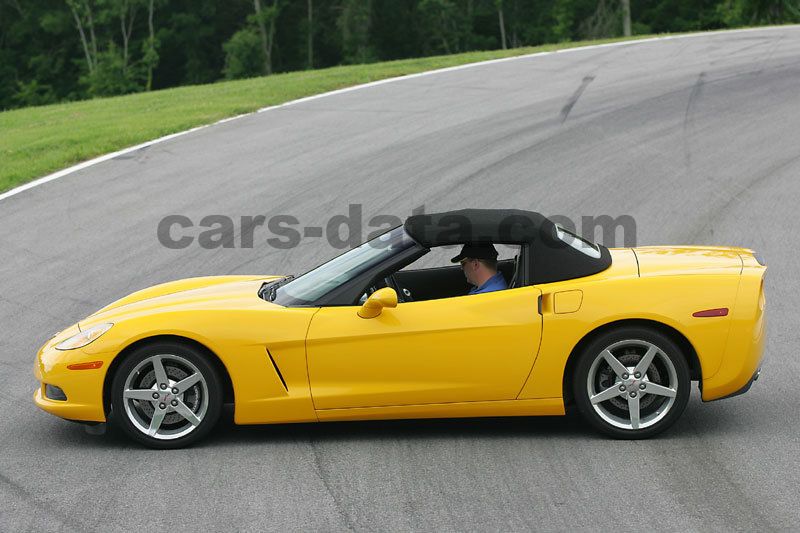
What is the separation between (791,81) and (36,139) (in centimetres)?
1269

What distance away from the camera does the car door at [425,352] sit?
6039 mm

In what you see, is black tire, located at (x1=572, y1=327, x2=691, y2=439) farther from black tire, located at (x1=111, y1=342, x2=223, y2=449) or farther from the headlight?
the headlight

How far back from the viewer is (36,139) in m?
16.9

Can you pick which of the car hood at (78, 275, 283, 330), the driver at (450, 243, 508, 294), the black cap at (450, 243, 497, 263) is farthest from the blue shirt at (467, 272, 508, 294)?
the car hood at (78, 275, 283, 330)

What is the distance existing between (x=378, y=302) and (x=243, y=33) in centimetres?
5160

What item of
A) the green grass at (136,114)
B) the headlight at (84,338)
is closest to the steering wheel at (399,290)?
the headlight at (84,338)

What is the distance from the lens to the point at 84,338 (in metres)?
6.29

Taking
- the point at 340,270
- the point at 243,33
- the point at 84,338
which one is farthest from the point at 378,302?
the point at 243,33

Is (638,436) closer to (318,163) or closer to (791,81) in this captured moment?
(318,163)

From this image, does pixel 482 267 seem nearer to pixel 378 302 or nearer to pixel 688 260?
pixel 378 302

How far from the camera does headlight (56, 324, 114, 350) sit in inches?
246

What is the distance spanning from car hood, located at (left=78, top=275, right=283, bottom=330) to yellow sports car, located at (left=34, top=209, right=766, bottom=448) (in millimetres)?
198

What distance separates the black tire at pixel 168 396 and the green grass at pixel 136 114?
8.45m

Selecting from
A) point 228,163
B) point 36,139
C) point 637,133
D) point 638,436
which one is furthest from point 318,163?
point 638,436
